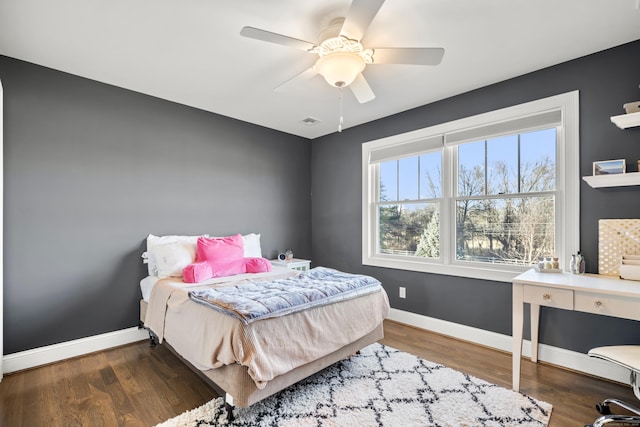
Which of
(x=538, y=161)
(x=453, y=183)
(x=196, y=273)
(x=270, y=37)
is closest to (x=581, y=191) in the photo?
(x=538, y=161)

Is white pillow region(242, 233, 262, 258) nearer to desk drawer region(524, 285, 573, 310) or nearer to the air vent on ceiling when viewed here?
the air vent on ceiling

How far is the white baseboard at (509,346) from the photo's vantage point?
Answer: 2.30m

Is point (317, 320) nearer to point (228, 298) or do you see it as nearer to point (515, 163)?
point (228, 298)

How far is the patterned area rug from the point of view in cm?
185

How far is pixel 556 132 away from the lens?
265 cm

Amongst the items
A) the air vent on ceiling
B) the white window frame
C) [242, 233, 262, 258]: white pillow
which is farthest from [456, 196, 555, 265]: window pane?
[242, 233, 262, 258]: white pillow

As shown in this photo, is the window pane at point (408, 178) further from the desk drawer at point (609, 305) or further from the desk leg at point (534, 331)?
the desk drawer at point (609, 305)

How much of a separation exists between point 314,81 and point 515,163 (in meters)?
2.05

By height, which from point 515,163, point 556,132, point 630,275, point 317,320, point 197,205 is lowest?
point 317,320

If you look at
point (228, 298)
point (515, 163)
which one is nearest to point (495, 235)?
point (515, 163)

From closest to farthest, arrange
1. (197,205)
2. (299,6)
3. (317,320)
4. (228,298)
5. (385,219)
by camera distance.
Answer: (299,6) < (228,298) < (317,320) < (197,205) < (385,219)

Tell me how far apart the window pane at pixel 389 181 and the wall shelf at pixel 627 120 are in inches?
80.4

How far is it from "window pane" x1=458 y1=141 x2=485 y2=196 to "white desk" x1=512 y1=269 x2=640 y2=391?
42.5 inches

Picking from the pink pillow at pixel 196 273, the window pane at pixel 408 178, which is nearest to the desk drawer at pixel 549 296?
the window pane at pixel 408 178
